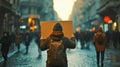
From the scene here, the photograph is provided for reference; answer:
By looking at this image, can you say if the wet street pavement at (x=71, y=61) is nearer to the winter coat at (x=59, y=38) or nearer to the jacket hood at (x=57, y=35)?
the winter coat at (x=59, y=38)


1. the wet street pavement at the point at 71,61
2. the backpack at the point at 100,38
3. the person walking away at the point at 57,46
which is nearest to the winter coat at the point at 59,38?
the person walking away at the point at 57,46

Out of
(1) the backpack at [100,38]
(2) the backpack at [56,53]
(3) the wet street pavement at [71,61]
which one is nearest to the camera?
(2) the backpack at [56,53]

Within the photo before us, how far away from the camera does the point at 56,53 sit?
7863 mm

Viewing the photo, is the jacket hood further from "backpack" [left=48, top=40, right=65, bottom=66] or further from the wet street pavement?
the wet street pavement

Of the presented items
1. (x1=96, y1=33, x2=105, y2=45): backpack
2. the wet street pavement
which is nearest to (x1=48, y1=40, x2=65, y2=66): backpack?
(x1=96, y1=33, x2=105, y2=45): backpack

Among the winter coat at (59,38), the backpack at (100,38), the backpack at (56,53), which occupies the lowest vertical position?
the backpack at (100,38)

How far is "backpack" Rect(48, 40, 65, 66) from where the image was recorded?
7.79m

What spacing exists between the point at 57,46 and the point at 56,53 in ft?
0.50

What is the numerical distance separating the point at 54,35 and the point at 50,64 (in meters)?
0.62

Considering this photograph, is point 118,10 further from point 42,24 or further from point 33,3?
point 33,3

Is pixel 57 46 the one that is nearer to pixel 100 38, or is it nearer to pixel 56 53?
pixel 56 53

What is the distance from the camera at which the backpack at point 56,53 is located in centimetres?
779

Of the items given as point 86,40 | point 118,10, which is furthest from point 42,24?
point 118,10

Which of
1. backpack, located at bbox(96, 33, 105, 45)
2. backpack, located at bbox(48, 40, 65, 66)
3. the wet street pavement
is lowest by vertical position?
the wet street pavement
